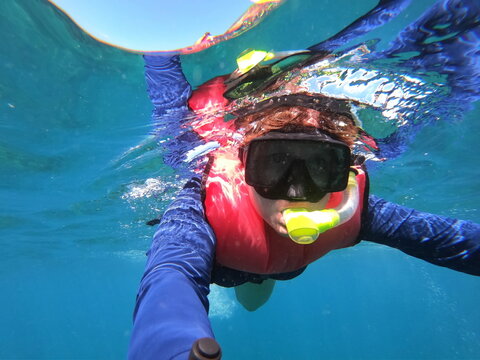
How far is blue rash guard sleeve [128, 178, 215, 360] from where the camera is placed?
1.68 metres

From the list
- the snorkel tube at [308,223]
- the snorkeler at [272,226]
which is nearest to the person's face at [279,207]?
the snorkeler at [272,226]

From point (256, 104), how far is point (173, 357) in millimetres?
5882

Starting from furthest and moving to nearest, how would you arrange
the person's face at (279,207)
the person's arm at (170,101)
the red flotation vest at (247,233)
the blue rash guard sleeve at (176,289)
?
1. the person's arm at (170,101)
2. the red flotation vest at (247,233)
3. the person's face at (279,207)
4. the blue rash guard sleeve at (176,289)

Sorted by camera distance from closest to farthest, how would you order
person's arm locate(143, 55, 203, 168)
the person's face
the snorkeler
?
the snorkeler, the person's face, person's arm locate(143, 55, 203, 168)

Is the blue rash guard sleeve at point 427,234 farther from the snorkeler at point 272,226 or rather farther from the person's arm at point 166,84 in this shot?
the person's arm at point 166,84

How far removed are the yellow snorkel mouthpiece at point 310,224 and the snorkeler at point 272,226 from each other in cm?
1

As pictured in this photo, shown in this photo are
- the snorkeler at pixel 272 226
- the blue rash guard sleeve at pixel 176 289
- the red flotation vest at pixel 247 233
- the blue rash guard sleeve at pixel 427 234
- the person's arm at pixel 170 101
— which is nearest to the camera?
the blue rash guard sleeve at pixel 176 289

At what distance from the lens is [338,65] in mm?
6059

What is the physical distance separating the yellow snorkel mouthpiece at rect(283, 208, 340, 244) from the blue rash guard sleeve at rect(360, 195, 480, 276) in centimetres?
189

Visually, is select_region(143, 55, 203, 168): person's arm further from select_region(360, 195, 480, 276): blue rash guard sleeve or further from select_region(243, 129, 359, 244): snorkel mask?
select_region(360, 195, 480, 276): blue rash guard sleeve

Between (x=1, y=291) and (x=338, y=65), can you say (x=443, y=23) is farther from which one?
(x=1, y=291)

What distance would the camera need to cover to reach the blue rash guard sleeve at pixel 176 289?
1679 mm

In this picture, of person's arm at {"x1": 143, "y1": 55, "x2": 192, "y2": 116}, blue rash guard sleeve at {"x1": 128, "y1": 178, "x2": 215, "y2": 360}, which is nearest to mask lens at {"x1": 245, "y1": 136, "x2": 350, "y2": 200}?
blue rash guard sleeve at {"x1": 128, "y1": 178, "x2": 215, "y2": 360}

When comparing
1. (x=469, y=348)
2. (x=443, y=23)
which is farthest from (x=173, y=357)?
(x=469, y=348)
